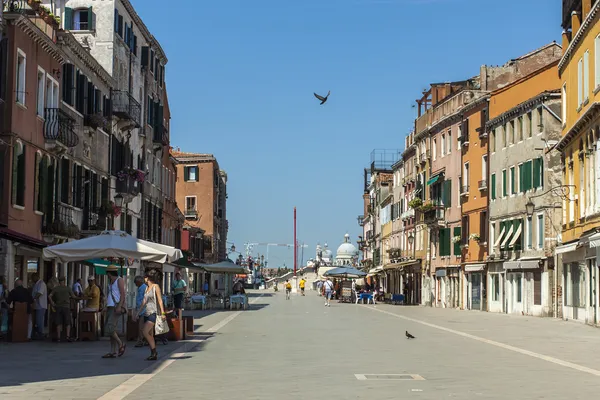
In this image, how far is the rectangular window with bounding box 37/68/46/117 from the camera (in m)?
33.8

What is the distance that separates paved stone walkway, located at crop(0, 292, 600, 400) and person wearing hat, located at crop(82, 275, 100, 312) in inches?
90.1

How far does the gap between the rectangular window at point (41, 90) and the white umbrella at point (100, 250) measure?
9222 mm

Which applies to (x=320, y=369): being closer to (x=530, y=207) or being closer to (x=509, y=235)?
(x=530, y=207)

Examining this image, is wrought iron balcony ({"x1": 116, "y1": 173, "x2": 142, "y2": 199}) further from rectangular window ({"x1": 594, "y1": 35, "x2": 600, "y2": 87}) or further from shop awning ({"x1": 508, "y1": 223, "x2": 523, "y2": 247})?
rectangular window ({"x1": 594, "y1": 35, "x2": 600, "y2": 87})

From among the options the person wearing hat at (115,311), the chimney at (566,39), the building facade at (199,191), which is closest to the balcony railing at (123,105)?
the chimney at (566,39)

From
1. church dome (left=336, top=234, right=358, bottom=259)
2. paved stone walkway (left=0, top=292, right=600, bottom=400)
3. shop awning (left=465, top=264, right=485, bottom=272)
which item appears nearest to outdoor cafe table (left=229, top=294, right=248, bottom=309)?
shop awning (left=465, top=264, right=485, bottom=272)

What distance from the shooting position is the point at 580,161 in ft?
133

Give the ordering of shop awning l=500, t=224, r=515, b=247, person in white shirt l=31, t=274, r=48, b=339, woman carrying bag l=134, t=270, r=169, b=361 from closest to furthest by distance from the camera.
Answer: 1. woman carrying bag l=134, t=270, r=169, b=361
2. person in white shirt l=31, t=274, r=48, b=339
3. shop awning l=500, t=224, r=515, b=247

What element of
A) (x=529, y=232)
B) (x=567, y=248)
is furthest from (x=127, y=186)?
(x=529, y=232)

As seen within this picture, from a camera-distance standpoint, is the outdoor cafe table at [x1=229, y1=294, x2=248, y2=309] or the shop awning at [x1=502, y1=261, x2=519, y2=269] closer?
the shop awning at [x1=502, y1=261, x2=519, y2=269]

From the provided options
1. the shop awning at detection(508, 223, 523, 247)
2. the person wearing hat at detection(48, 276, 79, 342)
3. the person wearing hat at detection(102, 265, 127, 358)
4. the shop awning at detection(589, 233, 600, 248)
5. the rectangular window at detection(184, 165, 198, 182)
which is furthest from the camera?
the rectangular window at detection(184, 165, 198, 182)

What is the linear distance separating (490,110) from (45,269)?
3101 centimetres

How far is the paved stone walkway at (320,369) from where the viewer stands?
46.1 feet

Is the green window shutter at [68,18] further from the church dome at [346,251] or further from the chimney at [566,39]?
the church dome at [346,251]
